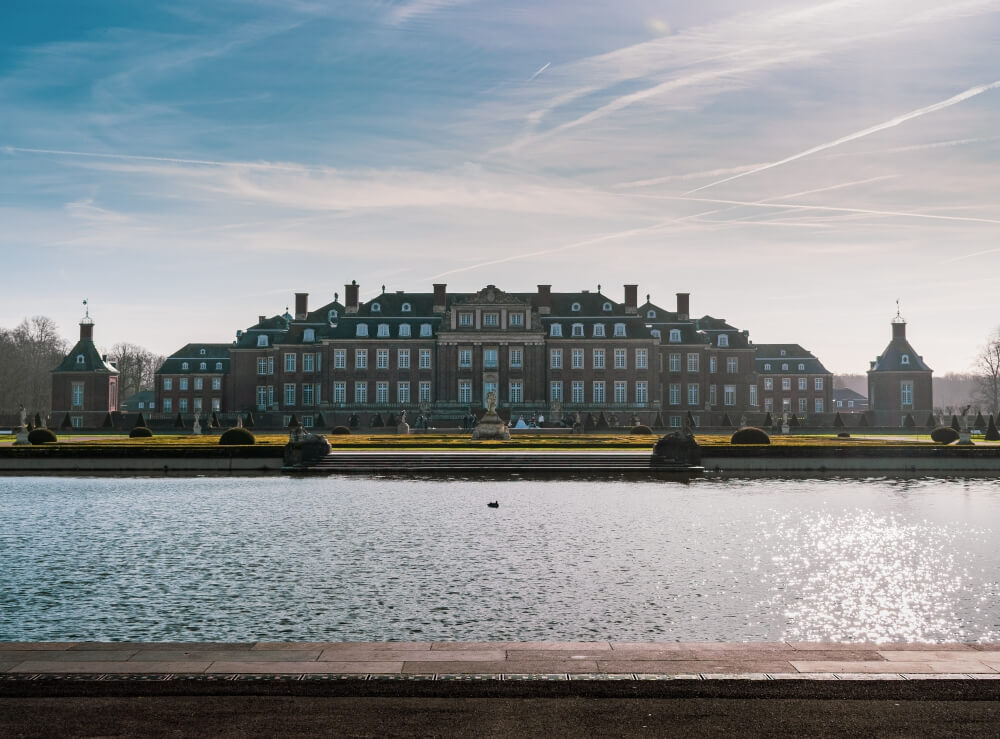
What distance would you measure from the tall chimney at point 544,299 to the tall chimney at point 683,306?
11398 mm

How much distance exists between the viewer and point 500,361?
72250 mm

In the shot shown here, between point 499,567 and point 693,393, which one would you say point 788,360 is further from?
point 499,567

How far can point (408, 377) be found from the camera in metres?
73.1

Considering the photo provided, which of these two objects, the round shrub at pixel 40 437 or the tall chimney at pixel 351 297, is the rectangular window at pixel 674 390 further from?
the round shrub at pixel 40 437

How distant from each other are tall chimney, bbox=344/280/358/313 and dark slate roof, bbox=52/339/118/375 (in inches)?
794

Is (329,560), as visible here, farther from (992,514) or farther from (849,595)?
(992,514)

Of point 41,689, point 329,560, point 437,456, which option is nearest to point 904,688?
point 41,689

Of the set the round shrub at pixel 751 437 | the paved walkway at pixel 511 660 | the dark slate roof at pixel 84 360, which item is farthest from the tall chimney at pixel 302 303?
the paved walkway at pixel 511 660

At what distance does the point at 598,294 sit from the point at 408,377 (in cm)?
1635

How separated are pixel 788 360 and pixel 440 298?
34.6 meters

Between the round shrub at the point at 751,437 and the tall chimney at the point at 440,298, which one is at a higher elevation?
the tall chimney at the point at 440,298

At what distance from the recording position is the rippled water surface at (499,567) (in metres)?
10.2

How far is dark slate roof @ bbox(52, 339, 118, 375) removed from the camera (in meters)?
74.9

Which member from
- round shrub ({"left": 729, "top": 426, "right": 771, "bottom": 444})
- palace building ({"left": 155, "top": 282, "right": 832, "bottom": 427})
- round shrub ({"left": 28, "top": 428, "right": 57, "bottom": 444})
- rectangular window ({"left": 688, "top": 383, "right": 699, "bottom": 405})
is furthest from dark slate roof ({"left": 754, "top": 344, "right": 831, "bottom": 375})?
round shrub ({"left": 28, "top": 428, "right": 57, "bottom": 444})
